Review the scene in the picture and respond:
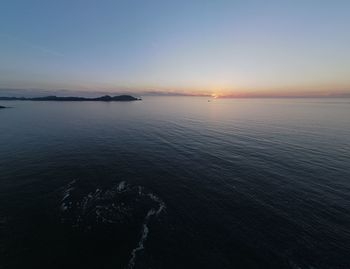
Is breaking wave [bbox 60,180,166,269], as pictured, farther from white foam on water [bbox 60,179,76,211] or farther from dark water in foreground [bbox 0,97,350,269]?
dark water in foreground [bbox 0,97,350,269]

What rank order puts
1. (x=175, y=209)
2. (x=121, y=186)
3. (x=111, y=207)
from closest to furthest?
(x=175, y=209)
(x=111, y=207)
(x=121, y=186)

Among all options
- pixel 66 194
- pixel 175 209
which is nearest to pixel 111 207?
pixel 66 194

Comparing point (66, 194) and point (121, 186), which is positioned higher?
point (66, 194)

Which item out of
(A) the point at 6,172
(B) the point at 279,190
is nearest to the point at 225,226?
(B) the point at 279,190

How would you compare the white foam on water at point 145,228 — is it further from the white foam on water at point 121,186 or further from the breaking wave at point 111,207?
the white foam on water at point 121,186

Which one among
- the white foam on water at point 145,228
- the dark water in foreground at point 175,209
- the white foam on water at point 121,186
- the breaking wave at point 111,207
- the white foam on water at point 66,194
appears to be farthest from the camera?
the white foam on water at point 121,186

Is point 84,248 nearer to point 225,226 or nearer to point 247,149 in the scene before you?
point 225,226

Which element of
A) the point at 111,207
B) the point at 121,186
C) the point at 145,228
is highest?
the point at 145,228

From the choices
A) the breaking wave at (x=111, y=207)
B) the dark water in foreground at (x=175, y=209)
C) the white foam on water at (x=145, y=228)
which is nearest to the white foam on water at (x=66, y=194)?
the breaking wave at (x=111, y=207)

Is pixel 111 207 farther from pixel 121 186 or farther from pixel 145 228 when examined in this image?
pixel 145 228

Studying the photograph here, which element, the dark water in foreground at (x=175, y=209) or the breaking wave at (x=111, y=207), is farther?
the breaking wave at (x=111, y=207)

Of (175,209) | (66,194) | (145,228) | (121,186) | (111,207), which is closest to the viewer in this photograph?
(145,228)
